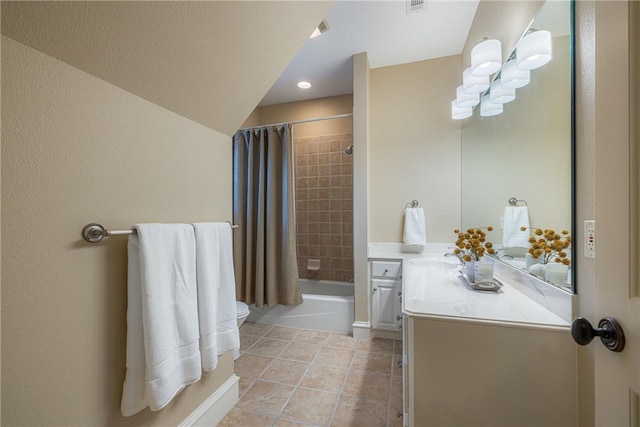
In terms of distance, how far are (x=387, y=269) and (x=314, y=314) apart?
2.82ft

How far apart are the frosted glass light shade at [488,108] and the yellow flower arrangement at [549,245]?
34.1 inches

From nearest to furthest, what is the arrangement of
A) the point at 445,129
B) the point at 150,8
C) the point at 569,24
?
the point at 150,8, the point at 569,24, the point at 445,129

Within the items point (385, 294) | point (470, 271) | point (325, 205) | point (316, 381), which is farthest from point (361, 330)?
point (325, 205)

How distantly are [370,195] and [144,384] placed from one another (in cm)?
226

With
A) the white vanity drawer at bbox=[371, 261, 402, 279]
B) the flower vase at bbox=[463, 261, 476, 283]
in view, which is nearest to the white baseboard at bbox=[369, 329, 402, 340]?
the white vanity drawer at bbox=[371, 261, 402, 279]

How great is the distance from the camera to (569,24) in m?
0.93

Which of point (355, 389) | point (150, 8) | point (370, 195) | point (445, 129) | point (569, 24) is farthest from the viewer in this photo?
point (370, 195)

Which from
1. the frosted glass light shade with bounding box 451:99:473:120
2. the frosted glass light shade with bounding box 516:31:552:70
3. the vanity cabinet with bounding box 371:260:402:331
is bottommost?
the vanity cabinet with bounding box 371:260:402:331

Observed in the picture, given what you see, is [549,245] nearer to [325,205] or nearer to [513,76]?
[513,76]

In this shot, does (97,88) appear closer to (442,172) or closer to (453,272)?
(453,272)

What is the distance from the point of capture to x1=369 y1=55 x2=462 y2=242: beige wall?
8.16 ft

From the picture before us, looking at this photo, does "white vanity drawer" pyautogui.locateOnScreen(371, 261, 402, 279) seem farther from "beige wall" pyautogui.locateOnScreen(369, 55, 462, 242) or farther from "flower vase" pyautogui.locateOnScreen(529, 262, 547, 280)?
"flower vase" pyautogui.locateOnScreen(529, 262, 547, 280)

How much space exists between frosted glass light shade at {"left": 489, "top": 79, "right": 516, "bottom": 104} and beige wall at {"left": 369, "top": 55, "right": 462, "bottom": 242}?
79 centimetres

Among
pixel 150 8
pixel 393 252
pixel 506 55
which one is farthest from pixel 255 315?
pixel 506 55
